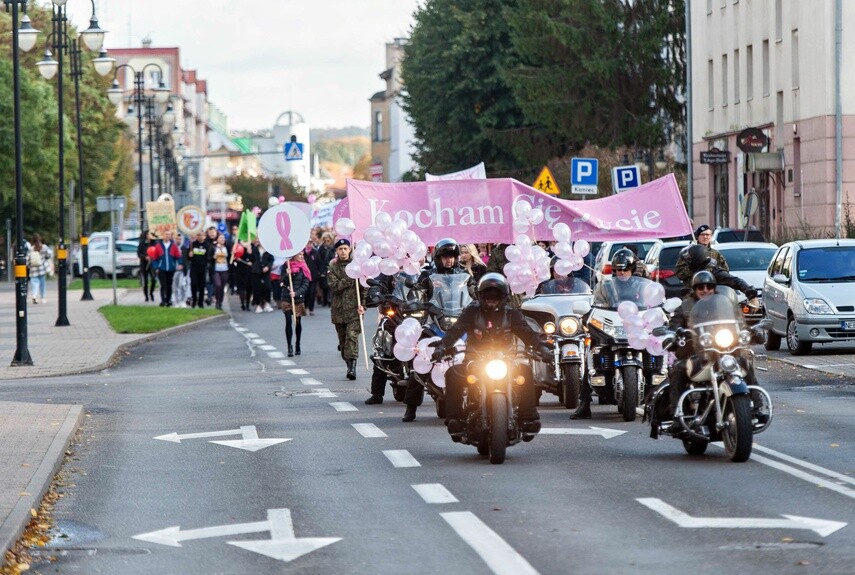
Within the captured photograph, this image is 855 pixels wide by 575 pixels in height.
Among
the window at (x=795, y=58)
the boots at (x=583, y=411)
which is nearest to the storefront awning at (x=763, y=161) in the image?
the window at (x=795, y=58)

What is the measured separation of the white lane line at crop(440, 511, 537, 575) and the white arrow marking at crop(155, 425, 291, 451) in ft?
14.4

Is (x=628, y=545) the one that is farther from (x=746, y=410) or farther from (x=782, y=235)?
(x=782, y=235)

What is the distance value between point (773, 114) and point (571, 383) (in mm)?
34074

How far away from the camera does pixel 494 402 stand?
12.6 metres

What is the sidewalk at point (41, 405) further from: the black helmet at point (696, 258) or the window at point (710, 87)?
the window at point (710, 87)

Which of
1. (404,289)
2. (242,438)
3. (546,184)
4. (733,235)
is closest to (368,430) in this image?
(242,438)

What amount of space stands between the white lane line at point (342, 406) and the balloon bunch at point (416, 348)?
3267mm

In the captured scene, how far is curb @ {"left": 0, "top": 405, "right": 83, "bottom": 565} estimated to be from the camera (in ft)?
31.1

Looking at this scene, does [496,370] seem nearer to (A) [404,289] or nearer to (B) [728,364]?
(B) [728,364]

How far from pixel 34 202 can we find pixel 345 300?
5702cm

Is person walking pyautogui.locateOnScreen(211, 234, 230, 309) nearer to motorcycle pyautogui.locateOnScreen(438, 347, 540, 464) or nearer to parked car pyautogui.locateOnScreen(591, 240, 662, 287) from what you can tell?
parked car pyautogui.locateOnScreen(591, 240, 662, 287)

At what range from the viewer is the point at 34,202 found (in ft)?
250

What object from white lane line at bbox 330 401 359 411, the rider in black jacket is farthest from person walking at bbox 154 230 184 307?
the rider in black jacket

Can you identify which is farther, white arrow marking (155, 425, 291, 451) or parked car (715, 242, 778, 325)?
parked car (715, 242, 778, 325)
